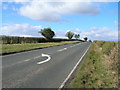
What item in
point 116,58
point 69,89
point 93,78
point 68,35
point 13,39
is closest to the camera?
point 69,89

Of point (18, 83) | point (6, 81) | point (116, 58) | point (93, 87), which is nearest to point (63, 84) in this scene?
point (93, 87)

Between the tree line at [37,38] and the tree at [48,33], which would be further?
the tree at [48,33]

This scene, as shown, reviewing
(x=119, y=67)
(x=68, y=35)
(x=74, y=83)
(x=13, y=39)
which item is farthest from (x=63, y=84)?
(x=68, y=35)

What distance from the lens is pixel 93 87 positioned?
7648mm

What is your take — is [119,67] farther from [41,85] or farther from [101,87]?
[41,85]

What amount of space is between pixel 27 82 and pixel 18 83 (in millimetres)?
392

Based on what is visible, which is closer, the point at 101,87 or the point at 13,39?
the point at 101,87

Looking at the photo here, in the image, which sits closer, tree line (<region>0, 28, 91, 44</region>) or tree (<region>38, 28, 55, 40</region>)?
tree line (<region>0, 28, 91, 44</region>)

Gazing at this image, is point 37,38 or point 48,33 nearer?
point 37,38

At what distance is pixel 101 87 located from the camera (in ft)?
25.4

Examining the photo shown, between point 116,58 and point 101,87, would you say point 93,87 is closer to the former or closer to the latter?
point 101,87

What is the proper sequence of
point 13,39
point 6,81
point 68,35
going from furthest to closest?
point 68,35, point 13,39, point 6,81

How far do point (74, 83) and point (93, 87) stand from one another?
0.90 meters

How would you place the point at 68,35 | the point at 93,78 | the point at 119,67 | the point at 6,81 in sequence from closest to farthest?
the point at 6,81
the point at 93,78
the point at 119,67
the point at 68,35
